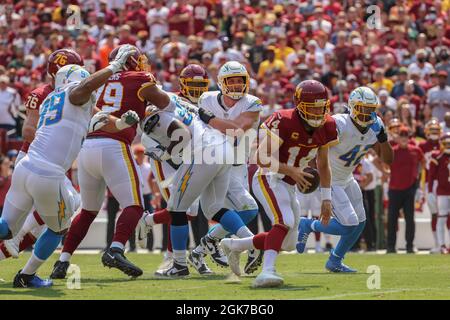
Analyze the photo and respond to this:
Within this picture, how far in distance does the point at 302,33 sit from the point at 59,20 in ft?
16.9

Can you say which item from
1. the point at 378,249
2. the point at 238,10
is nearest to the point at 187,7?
the point at 238,10

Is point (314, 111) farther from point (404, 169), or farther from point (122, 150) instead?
point (404, 169)

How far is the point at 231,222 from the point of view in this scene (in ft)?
31.7

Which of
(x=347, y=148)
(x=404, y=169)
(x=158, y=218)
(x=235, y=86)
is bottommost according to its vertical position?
(x=158, y=218)

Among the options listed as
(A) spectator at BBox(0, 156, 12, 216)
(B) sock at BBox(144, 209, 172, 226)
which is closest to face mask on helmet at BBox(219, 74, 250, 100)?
(B) sock at BBox(144, 209, 172, 226)

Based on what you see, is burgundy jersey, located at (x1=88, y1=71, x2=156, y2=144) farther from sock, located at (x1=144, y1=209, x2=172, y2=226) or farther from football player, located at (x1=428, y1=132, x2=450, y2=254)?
football player, located at (x1=428, y1=132, x2=450, y2=254)

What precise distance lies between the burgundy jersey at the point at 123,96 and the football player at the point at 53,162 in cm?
73

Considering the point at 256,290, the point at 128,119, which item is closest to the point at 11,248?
the point at 128,119

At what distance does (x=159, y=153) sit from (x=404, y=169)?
6175 mm

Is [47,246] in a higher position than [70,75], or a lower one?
lower

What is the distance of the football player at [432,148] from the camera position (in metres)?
15.5

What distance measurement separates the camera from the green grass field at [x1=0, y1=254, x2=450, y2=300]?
7660 millimetres

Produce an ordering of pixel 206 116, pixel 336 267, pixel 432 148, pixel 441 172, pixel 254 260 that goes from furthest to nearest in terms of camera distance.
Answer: pixel 432 148, pixel 441 172, pixel 336 267, pixel 254 260, pixel 206 116

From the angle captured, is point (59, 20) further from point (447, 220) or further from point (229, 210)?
point (229, 210)
